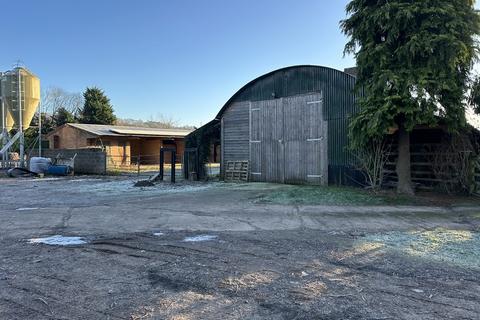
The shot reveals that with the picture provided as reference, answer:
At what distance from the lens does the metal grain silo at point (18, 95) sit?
31.2 meters

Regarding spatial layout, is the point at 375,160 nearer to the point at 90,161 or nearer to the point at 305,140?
the point at 305,140

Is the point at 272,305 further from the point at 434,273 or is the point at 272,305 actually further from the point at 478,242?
the point at 478,242

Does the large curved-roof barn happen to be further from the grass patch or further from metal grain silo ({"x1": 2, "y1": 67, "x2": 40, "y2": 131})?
metal grain silo ({"x1": 2, "y1": 67, "x2": 40, "y2": 131})

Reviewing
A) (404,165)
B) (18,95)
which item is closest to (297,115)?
(404,165)

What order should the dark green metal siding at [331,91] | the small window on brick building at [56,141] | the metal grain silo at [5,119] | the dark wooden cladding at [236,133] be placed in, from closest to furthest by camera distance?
the dark green metal siding at [331,91], the dark wooden cladding at [236,133], the metal grain silo at [5,119], the small window on brick building at [56,141]

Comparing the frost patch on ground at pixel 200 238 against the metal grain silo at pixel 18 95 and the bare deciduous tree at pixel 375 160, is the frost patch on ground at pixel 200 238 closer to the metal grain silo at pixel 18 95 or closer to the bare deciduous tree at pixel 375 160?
the bare deciduous tree at pixel 375 160

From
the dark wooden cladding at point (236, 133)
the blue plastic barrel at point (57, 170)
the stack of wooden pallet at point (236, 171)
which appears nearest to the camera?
the stack of wooden pallet at point (236, 171)

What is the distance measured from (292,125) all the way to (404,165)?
615cm

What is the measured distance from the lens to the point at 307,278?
552 centimetres

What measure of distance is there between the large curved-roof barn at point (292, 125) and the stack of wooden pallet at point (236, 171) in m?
0.22

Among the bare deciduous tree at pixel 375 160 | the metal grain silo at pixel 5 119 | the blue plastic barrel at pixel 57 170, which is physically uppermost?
the metal grain silo at pixel 5 119

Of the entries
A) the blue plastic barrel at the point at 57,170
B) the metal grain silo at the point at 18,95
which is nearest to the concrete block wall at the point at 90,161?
the blue plastic barrel at the point at 57,170

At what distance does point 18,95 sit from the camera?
31.2 meters

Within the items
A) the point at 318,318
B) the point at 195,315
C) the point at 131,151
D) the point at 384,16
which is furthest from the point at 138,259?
the point at 131,151
